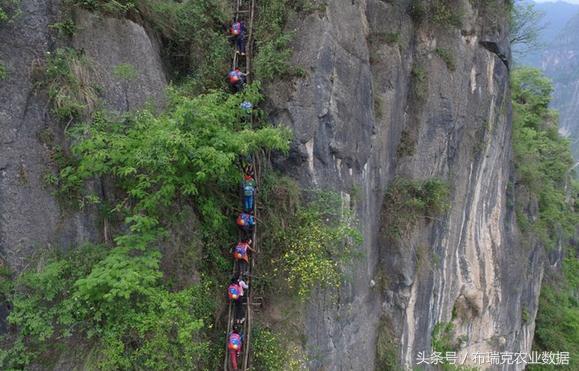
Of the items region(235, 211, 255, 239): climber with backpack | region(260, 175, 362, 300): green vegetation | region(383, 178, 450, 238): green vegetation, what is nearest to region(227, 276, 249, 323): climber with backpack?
region(260, 175, 362, 300): green vegetation

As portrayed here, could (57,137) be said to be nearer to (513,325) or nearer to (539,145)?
(513,325)

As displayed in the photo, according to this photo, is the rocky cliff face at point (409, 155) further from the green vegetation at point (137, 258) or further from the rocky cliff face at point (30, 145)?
the rocky cliff face at point (30, 145)

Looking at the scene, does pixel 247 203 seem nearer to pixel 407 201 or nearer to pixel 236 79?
pixel 236 79

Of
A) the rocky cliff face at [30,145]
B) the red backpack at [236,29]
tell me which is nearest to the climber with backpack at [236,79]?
the red backpack at [236,29]

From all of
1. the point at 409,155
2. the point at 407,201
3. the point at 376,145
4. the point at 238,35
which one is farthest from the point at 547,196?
the point at 238,35

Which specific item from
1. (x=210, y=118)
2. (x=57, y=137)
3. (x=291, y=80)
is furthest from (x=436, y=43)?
(x=57, y=137)

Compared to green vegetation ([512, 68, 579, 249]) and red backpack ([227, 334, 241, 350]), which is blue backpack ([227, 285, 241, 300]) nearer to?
red backpack ([227, 334, 241, 350])
